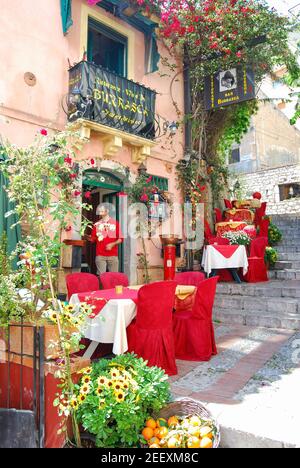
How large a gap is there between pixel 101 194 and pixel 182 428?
253 inches

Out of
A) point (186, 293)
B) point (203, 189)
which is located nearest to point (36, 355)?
point (186, 293)

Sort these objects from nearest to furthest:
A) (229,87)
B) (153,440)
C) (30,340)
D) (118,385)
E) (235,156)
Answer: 1. (153,440)
2. (118,385)
3. (30,340)
4. (229,87)
5. (235,156)

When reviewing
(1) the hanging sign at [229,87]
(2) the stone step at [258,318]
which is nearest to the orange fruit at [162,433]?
(2) the stone step at [258,318]

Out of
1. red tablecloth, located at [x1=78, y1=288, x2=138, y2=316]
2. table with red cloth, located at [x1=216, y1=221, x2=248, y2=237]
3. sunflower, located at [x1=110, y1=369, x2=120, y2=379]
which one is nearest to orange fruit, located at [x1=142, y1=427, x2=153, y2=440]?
sunflower, located at [x1=110, y1=369, x2=120, y2=379]

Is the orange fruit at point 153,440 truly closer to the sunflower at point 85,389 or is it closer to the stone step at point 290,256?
the sunflower at point 85,389

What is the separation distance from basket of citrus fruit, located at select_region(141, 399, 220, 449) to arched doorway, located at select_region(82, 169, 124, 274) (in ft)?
16.6

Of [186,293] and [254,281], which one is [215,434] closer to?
[186,293]

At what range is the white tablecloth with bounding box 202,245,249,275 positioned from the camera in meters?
7.34

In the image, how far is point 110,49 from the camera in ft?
26.9

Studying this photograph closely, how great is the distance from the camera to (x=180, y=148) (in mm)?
9117

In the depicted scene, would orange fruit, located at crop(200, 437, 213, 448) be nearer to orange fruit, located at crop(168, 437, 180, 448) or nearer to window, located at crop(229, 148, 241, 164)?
orange fruit, located at crop(168, 437, 180, 448)

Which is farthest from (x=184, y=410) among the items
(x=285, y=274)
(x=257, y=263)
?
(x=285, y=274)

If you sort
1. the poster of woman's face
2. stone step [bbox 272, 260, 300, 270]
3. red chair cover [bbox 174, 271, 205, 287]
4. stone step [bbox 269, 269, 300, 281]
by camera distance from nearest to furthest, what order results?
1. red chair cover [bbox 174, 271, 205, 287]
2. stone step [bbox 269, 269, 300, 281]
3. the poster of woman's face
4. stone step [bbox 272, 260, 300, 270]

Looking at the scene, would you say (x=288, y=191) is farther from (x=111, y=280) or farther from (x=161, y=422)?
(x=161, y=422)
